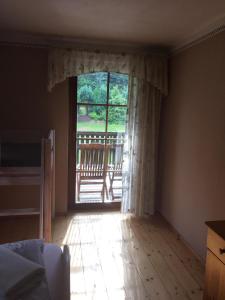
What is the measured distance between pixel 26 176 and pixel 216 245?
166 centimetres

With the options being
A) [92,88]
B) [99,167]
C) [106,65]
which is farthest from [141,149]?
[106,65]

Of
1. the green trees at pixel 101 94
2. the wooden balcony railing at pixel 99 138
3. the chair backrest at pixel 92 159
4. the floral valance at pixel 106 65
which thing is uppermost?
the floral valance at pixel 106 65

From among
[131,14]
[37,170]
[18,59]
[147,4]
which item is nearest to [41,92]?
[18,59]

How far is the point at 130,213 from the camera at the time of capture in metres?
3.45

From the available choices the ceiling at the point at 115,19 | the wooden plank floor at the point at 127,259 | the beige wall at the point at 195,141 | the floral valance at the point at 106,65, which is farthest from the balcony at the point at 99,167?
the ceiling at the point at 115,19

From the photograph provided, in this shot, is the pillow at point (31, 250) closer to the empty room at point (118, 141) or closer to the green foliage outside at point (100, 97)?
the empty room at point (118, 141)

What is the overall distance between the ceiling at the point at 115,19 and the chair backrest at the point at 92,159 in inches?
50.3

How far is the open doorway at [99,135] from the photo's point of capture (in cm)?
326

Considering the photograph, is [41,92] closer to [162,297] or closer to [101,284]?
[101,284]

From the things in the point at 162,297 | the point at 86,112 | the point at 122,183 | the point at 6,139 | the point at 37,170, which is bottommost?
the point at 162,297

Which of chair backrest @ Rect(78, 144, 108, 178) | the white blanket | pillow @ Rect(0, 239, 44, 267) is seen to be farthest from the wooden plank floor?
the white blanket

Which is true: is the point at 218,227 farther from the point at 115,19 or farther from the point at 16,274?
the point at 115,19

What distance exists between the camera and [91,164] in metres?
3.44

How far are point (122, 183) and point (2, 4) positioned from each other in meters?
2.23
